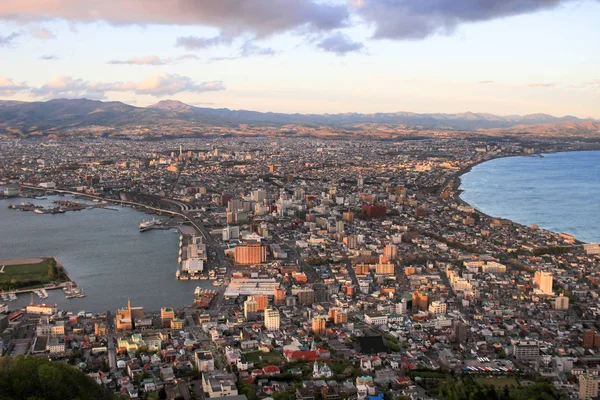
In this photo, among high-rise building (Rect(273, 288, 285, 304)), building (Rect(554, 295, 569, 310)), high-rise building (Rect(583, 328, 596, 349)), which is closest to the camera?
high-rise building (Rect(583, 328, 596, 349))

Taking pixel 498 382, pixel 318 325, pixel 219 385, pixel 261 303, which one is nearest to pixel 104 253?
pixel 261 303

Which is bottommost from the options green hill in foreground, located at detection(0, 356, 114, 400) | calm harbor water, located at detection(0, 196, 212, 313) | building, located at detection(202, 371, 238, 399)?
calm harbor water, located at detection(0, 196, 212, 313)

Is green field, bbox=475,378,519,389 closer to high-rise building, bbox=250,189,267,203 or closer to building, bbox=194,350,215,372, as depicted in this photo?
building, bbox=194,350,215,372

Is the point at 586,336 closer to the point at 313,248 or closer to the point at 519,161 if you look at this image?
the point at 313,248

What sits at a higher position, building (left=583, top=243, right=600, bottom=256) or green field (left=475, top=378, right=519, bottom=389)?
building (left=583, top=243, right=600, bottom=256)

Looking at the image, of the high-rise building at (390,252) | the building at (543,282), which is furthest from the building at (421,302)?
the high-rise building at (390,252)

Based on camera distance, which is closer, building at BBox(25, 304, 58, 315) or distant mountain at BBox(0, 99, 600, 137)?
building at BBox(25, 304, 58, 315)

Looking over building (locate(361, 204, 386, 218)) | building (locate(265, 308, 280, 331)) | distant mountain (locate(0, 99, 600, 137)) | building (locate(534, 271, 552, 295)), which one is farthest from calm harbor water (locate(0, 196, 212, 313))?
distant mountain (locate(0, 99, 600, 137))
